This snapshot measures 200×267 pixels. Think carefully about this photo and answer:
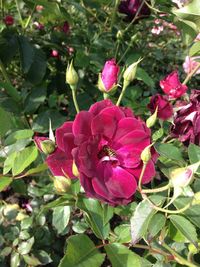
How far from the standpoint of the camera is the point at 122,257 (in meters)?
0.80

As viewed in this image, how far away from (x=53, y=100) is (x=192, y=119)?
680mm

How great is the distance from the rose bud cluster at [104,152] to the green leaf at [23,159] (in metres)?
0.11

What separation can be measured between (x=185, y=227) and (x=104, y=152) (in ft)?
0.64

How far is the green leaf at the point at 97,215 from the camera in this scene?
0.84 m

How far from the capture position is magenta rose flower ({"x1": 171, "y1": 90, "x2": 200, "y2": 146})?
2.98 feet

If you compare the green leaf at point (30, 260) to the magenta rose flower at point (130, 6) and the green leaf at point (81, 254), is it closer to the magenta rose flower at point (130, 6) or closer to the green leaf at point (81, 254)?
the green leaf at point (81, 254)

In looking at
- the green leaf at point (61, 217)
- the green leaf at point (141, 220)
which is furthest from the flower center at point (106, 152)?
the green leaf at point (61, 217)

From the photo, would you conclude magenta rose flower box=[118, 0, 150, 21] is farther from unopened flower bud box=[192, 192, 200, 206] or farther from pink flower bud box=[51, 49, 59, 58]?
unopened flower bud box=[192, 192, 200, 206]

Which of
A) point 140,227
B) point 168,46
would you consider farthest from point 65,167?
point 168,46

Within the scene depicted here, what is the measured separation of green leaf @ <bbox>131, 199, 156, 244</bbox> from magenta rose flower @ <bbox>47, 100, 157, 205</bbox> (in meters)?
0.03

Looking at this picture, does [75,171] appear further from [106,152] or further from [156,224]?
[156,224]

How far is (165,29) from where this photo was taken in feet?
11.3

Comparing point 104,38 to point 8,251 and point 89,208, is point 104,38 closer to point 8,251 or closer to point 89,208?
point 8,251

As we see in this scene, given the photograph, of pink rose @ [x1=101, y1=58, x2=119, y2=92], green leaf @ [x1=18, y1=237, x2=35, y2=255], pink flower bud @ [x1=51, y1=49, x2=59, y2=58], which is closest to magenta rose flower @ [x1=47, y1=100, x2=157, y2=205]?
pink rose @ [x1=101, y1=58, x2=119, y2=92]
